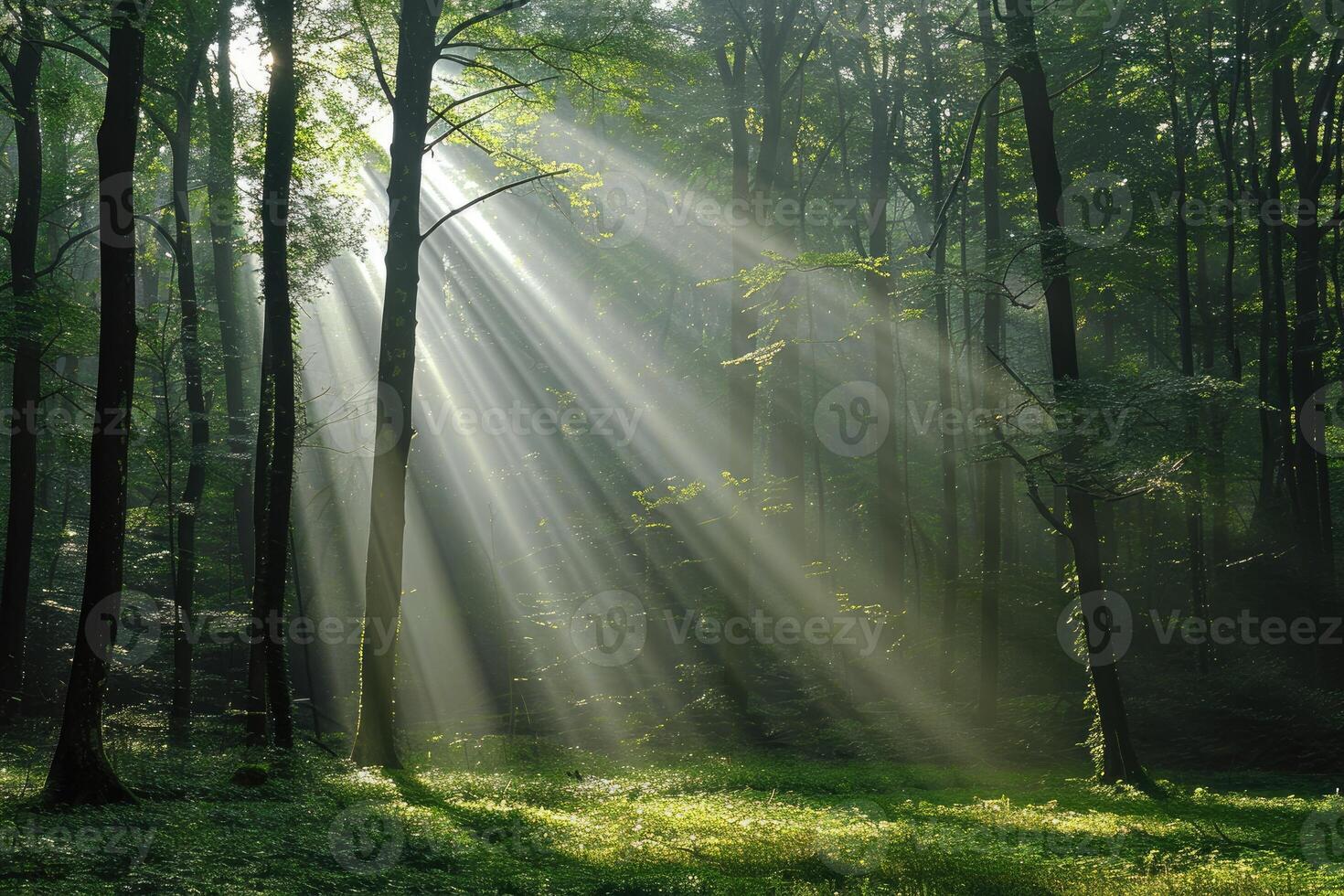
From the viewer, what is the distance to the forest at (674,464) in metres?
8.20

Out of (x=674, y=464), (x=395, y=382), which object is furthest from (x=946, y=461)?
(x=395, y=382)

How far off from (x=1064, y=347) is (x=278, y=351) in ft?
34.5

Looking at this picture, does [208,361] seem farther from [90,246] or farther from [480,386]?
[90,246]

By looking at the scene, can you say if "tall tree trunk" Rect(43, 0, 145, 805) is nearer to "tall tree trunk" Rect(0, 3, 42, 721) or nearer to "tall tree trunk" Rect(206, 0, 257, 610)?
"tall tree trunk" Rect(0, 3, 42, 721)

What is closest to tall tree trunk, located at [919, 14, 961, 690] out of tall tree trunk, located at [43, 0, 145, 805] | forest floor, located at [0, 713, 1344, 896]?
forest floor, located at [0, 713, 1344, 896]

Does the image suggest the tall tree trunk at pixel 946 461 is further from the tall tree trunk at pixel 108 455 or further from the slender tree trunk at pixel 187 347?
the tall tree trunk at pixel 108 455

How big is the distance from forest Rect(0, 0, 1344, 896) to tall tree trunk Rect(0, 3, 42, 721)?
0.09 meters

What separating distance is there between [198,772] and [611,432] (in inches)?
804

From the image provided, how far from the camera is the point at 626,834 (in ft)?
28.2

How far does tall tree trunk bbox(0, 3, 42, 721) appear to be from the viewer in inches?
559

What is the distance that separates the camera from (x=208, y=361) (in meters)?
17.8

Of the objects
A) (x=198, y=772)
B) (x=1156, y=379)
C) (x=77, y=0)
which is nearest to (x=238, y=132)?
(x=77, y=0)

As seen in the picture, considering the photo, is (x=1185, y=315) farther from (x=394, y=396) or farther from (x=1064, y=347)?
(x=394, y=396)

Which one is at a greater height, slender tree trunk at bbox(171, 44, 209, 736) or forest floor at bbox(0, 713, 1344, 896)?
slender tree trunk at bbox(171, 44, 209, 736)
